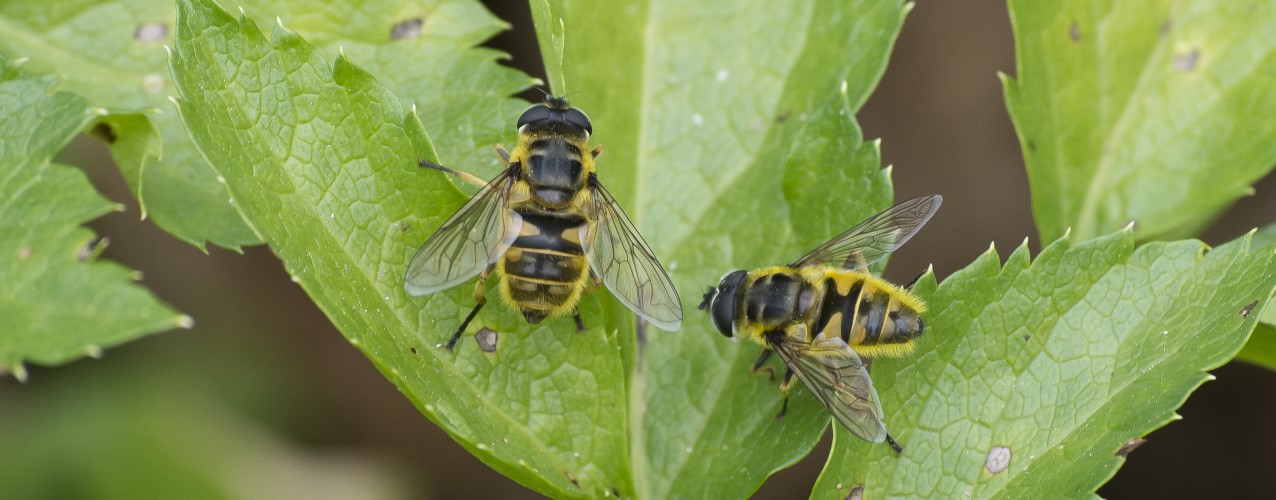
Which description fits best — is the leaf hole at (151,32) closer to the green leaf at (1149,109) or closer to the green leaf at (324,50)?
the green leaf at (324,50)

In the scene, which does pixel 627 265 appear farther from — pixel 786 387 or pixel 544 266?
pixel 786 387

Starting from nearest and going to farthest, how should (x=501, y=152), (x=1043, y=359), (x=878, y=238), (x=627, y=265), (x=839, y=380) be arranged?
(x=1043, y=359), (x=839, y=380), (x=627, y=265), (x=501, y=152), (x=878, y=238)

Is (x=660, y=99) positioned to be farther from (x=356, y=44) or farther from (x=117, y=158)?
(x=117, y=158)

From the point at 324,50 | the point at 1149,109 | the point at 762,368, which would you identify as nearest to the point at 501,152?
the point at 324,50

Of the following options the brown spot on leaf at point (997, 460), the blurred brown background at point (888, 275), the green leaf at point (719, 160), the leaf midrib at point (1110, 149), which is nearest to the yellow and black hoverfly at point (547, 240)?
the green leaf at point (719, 160)

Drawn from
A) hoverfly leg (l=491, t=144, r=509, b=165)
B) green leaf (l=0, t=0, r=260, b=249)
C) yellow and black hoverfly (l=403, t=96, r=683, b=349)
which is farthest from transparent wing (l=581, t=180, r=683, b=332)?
green leaf (l=0, t=0, r=260, b=249)
